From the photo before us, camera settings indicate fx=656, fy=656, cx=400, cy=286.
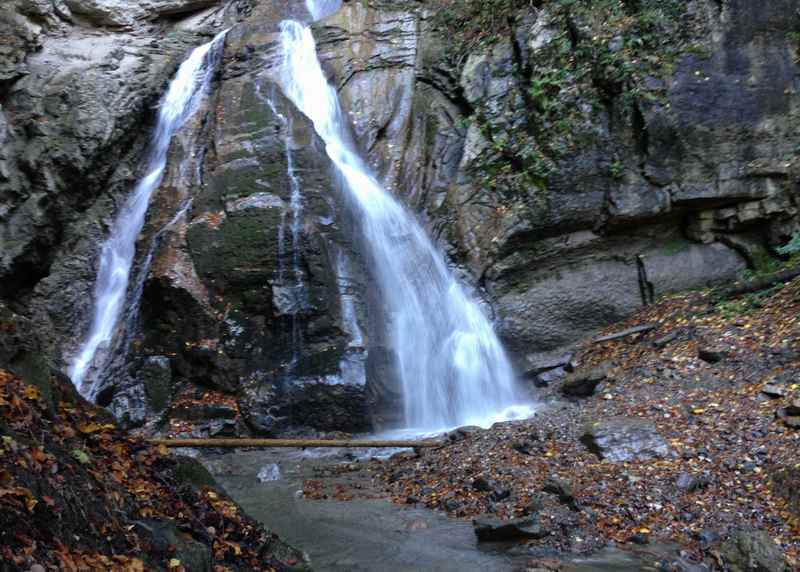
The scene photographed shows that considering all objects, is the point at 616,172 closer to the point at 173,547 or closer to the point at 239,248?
the point at 239,248

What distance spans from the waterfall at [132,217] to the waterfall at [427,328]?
3.42m

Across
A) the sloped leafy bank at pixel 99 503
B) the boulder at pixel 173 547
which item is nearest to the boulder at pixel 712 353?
the sloped leafy bank at pixel 99 503

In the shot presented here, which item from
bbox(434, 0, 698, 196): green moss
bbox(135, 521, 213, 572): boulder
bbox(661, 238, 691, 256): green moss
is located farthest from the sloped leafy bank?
bbox(661, 238, 691, 256): green moss

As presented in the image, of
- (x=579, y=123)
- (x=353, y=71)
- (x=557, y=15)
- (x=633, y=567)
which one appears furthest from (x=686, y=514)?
(x=353, y=71)

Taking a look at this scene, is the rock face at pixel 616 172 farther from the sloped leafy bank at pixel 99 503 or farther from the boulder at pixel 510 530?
the sloped leafy bank at pixel 99 503

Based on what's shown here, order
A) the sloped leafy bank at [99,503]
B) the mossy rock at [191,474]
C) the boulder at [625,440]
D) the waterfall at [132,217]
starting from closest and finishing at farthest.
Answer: the sloped leafy bank at [99,503] → the mossy rock at [191,474] → the boulder at [625,440] → the waterfall at [132,217]

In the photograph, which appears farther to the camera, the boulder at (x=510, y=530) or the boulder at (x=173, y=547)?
the boulder at (x=510, y=530)

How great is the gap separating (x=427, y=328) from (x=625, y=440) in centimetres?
448

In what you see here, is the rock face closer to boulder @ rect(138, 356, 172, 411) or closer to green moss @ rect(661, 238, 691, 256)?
green moss @ rect(661, 238, 691, 256)

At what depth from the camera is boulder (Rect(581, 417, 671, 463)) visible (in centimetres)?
632

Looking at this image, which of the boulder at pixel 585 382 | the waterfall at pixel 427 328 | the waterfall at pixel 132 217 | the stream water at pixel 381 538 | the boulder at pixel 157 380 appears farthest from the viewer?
the waterfall at pixel 132 217

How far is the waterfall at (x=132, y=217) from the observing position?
35.5 ft

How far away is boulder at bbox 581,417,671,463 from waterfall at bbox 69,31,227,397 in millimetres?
7329

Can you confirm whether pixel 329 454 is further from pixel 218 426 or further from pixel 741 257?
pixel 741 257
